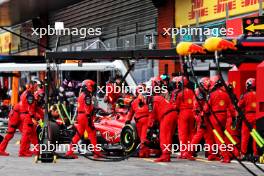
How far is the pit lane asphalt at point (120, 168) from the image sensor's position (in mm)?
13594

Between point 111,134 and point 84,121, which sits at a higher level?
point 84,121

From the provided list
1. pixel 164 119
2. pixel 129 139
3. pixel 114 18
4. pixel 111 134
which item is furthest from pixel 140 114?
pixel 114 18

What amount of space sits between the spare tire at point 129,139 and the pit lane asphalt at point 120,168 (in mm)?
401

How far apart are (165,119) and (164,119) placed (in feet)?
0.07

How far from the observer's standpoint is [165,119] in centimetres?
1596

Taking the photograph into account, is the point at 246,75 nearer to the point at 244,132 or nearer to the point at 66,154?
the point at 244,132

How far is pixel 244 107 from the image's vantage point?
15.5 metres

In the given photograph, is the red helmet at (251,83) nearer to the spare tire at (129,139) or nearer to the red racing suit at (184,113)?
the red racing suit at (184,113)

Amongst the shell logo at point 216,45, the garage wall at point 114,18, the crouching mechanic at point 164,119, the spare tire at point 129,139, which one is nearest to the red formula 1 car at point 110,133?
the spare tire at point 129,139

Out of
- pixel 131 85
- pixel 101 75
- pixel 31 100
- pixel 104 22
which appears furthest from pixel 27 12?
pixel 31 100

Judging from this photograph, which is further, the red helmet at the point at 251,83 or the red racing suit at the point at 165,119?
the red racing suit at the point at 165,119

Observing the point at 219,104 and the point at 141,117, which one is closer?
the point at 219,104

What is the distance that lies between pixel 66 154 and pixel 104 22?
1852cm

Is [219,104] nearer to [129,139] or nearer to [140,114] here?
[140,114]
